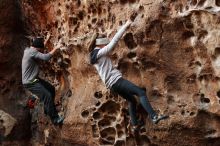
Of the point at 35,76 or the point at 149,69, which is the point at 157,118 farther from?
the point at 35,76

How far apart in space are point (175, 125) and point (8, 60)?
4.33m

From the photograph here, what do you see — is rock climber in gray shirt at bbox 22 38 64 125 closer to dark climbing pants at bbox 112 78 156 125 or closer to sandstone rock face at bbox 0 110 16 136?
dark climbing pants at bbox 112 78 156 125

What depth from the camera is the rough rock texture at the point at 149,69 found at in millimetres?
6258

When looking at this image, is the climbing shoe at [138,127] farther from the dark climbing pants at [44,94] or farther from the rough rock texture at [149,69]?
the dark climbing pants at [44,94]

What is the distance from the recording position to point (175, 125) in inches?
257

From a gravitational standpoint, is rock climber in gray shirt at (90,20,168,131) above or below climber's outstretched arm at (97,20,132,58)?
below

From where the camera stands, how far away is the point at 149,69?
684cm

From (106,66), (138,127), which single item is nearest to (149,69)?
(106,66)

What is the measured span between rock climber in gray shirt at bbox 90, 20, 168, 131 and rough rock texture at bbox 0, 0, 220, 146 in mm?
264

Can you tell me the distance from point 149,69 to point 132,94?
1.60ft

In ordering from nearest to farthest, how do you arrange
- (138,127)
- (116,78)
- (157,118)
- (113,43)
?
(157,118)
(113,43)
(116,78)
(138,127)

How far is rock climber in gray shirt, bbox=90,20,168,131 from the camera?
6441mm

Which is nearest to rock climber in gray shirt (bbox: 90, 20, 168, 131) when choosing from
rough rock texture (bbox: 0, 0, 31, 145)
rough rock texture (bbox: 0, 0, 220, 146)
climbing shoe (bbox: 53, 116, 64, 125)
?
rough rock texture (bbox: 0, 0, 220, 146)

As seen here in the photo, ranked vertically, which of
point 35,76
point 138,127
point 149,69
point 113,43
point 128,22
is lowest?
point 138,127
